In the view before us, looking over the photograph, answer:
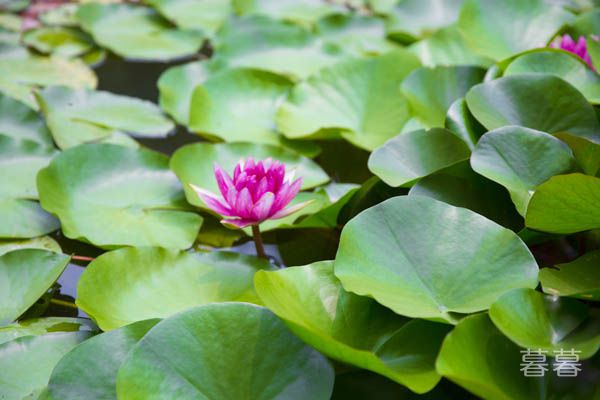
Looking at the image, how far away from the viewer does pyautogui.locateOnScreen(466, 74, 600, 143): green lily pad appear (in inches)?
49.5

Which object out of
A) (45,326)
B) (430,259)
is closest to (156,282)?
(45,326)

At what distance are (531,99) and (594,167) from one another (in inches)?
8.9

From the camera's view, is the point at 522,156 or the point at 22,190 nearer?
the point at 522,156

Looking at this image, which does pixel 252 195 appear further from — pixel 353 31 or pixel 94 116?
pixel 353 31

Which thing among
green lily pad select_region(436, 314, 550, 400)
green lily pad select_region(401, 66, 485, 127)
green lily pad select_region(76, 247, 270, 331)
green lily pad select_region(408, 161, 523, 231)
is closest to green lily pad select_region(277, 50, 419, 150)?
green lily pad select_region(401, 66, 485, 127)

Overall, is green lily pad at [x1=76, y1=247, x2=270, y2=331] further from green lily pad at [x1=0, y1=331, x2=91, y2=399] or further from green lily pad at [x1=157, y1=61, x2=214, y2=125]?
green lily pad at [x1=157, y1=61, x2=214, y2=125]

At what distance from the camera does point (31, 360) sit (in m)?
0.99

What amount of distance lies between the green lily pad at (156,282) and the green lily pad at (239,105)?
54 centimetres

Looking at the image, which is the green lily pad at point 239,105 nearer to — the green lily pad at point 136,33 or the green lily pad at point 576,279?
the green lily pad at point 136,33

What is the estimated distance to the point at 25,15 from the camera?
97.4 inches

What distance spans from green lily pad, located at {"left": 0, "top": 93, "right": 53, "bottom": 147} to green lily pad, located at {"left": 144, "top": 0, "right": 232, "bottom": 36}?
816 millimetres

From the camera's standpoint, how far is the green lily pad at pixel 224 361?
878 mm

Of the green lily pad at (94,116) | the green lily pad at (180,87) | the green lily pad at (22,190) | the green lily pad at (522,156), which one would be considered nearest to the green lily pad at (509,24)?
the green lily pad at (522,156)

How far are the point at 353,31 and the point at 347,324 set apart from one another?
1.49m
